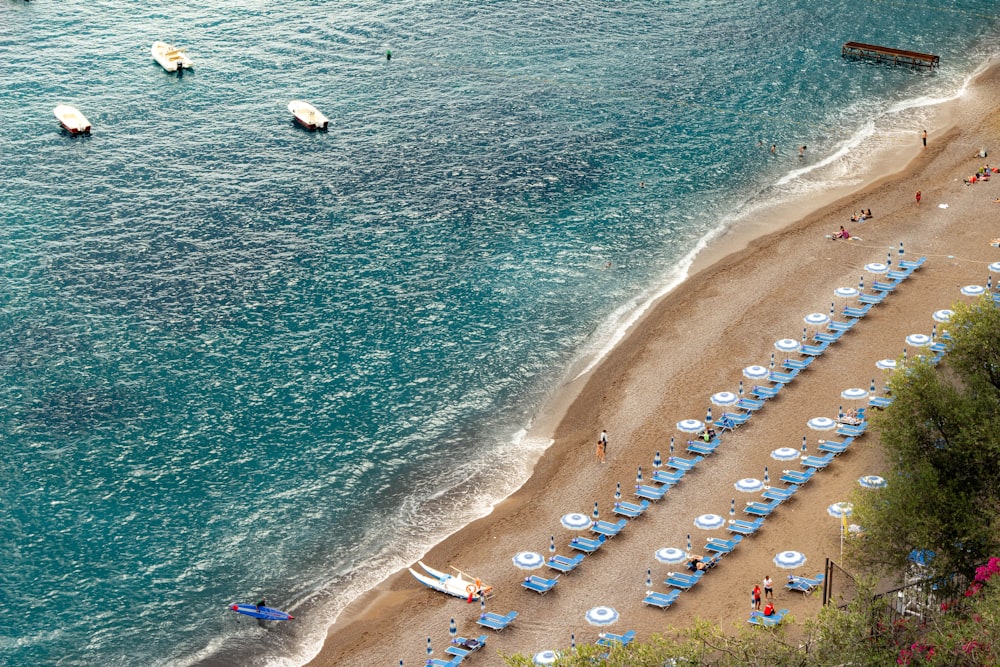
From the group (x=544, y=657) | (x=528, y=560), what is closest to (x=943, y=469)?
(x=544, y=657)

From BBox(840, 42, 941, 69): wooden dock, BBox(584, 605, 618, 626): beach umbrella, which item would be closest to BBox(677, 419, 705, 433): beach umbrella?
BBox(584, 605, 618, 626): beach umbrella

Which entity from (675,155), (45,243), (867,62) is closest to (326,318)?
(45,243)

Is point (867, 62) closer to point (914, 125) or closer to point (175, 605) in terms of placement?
point (914, 125)

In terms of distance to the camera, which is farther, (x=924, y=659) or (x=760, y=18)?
(x=760, y=18)

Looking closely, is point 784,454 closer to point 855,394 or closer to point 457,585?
point 855,394

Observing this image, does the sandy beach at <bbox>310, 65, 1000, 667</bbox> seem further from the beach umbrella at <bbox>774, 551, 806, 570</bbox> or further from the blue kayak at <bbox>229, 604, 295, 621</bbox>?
the blue kayak at <bbox>229, 604, 295, 621</bbox>

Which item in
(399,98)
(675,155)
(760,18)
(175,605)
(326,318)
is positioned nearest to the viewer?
(175,605)

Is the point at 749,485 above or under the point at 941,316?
under
